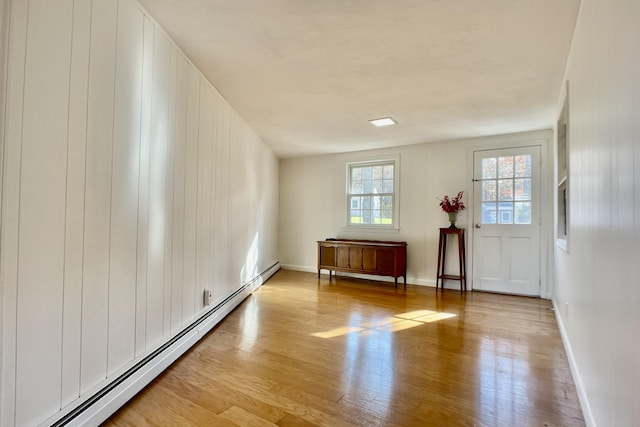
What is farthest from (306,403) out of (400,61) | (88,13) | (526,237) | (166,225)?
(526,237)

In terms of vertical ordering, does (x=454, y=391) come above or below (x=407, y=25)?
below

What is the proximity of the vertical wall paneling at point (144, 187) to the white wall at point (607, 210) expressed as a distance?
7.21ft

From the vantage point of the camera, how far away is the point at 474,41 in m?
2.05

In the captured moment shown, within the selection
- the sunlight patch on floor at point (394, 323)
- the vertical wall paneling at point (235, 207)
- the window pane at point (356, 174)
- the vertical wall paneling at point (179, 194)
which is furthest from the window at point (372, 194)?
the vertical wall paneling at point (179, 194)

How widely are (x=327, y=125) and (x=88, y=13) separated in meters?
2.74

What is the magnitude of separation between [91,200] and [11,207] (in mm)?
349

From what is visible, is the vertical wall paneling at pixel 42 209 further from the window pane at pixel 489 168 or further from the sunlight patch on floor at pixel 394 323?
the window pane at pixel 489 168

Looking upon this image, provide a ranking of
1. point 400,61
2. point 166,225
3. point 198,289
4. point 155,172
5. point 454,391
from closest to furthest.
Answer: point 454,391 → point 155,172 → point 166,225 → point 400,61 → point 198,289

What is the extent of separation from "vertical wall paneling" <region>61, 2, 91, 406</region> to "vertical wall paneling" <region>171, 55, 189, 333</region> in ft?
2.67

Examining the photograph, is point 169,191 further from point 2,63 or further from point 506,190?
point 506,190

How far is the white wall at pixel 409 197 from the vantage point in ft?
14.1

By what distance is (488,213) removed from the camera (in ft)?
13.9

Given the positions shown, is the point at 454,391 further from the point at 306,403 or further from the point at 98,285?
the point at 98,285

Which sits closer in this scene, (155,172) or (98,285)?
(98,285)
